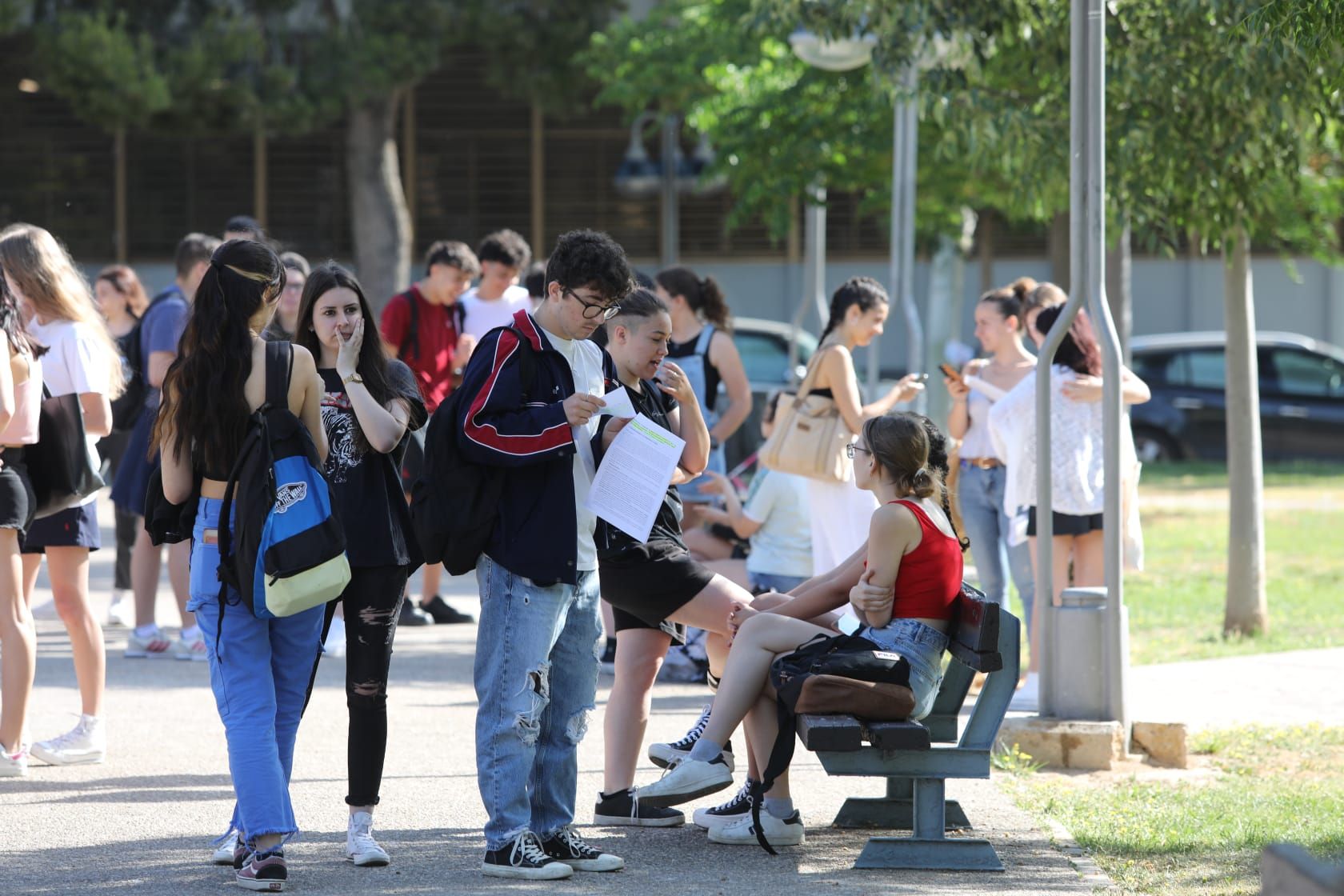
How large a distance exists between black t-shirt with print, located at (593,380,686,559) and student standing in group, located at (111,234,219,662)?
3.88m

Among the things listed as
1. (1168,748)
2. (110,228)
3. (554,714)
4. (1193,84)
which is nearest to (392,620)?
(554,714)

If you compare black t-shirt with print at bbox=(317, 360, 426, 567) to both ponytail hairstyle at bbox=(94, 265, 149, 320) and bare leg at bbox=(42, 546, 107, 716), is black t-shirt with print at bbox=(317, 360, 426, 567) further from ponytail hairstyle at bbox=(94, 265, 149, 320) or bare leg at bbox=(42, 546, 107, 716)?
ponytail hairstyle at bbox=(94, 265, 149, 320)

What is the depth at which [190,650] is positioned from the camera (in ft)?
29.7

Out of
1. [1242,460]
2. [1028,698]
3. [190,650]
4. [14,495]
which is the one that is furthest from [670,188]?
[14,495]

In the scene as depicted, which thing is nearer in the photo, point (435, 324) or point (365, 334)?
point (365, 334)

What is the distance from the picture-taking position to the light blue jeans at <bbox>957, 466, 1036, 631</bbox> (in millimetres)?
8523

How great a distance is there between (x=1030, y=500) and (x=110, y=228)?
2536 cm

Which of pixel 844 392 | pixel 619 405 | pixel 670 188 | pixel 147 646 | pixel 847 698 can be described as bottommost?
pixel 147 646

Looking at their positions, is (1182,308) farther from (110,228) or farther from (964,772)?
(964,772)

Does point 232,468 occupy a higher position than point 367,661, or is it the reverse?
point 232,468

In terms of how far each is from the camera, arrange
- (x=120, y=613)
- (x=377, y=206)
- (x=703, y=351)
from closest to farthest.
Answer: (x=703, y=351), (x=120, y=613), (x=377, y=206)

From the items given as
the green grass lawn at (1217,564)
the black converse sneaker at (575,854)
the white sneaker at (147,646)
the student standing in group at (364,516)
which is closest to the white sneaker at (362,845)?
the student standing in group at (364,516)

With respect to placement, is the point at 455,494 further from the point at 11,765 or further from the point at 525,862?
the point at 11,765

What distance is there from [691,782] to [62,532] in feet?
8.85
